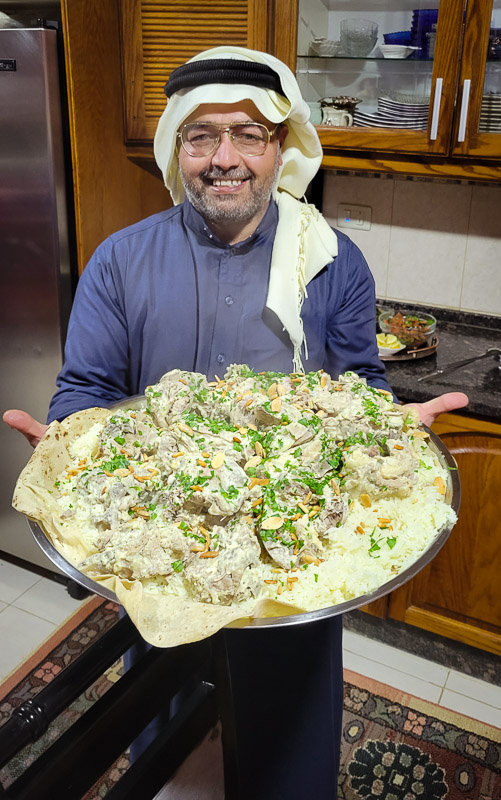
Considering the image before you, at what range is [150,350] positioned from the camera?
1832 mm

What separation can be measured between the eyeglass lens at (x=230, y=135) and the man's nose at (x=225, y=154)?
0.01 metres

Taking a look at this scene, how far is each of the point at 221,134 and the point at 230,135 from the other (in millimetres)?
22

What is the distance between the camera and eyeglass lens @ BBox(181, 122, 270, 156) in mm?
1670

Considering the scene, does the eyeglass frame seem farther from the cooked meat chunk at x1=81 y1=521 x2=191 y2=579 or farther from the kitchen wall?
the kitchen wall

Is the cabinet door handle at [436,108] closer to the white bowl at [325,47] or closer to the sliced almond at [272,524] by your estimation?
the white bowl at [325,47]

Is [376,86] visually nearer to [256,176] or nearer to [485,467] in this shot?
→ [256,176]

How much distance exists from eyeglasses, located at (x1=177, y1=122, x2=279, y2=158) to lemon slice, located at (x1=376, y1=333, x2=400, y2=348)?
38.0 inches

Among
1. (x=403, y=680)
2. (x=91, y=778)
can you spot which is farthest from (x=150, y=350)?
(x=403, y=680)

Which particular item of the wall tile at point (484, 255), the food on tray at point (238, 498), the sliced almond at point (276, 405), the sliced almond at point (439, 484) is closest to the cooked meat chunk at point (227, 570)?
the food on tray at point (238, 498)

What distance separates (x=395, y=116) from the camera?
7.63ft

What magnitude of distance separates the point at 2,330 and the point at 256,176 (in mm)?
1351

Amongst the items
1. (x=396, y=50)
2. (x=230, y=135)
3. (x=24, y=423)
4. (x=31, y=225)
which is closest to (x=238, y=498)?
(x=24, y=423)

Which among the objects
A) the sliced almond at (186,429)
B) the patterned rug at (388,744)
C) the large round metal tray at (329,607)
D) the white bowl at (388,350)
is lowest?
the patterned rug at (388,744)

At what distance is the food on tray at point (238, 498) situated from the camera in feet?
3.29
